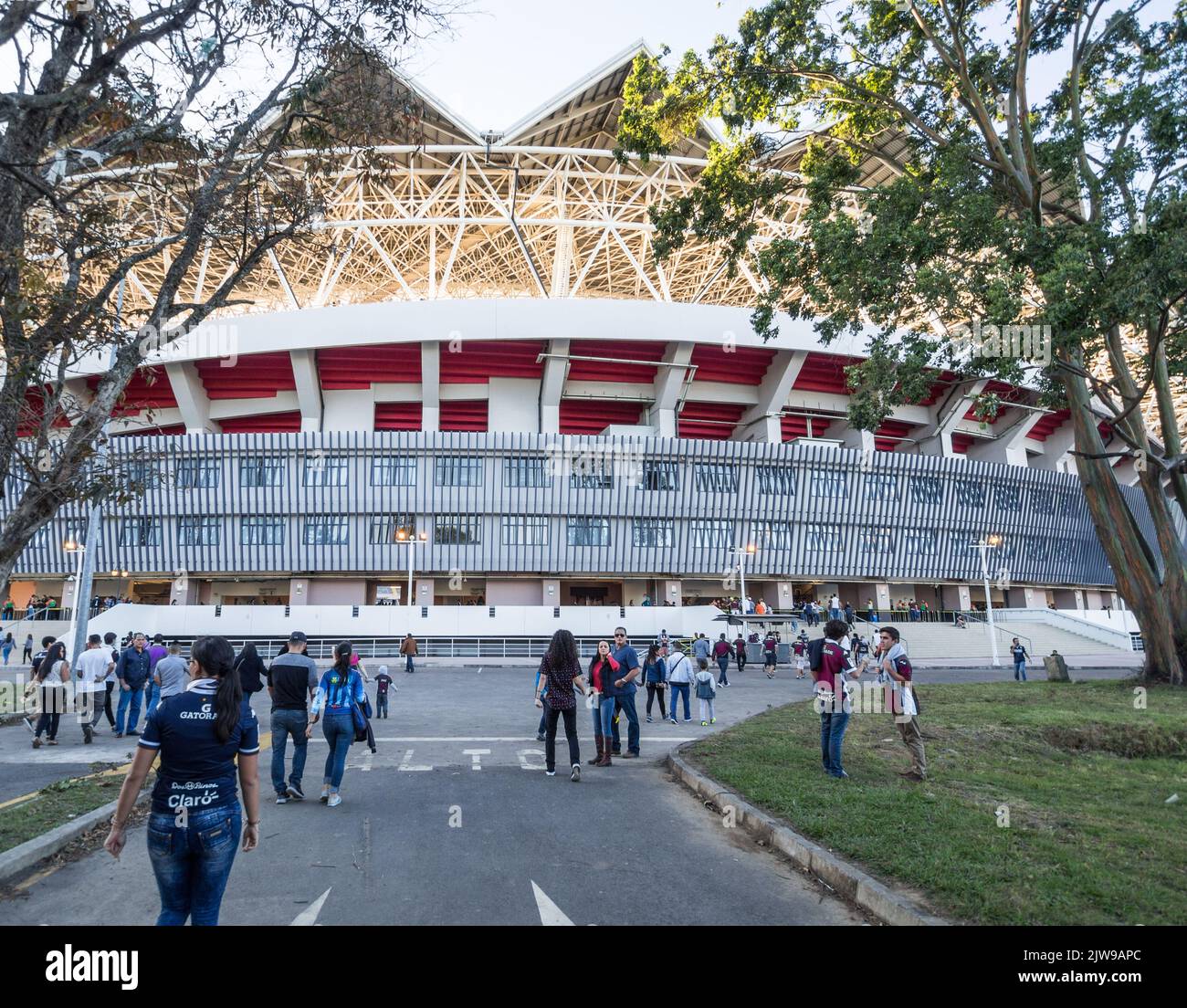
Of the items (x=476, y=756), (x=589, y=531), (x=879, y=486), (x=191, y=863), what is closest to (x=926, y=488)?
(x=879, y=486)

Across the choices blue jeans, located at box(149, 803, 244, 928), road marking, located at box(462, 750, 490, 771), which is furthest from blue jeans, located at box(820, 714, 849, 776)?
blue jeans, located at box(149, 803, 244, 928)

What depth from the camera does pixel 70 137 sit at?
6.39m

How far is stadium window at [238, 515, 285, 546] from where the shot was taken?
42469 mm

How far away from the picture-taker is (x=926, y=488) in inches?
1896

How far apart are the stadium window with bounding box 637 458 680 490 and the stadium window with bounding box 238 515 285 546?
73.0ft

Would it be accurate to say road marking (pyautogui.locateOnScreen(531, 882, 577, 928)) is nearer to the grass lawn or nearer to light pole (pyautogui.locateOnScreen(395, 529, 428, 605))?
the grass lawn

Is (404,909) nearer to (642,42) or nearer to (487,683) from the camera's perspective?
(487,683)

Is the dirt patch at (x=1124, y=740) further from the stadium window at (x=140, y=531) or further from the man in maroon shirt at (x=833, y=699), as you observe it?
the stadium window at (x=140, y=531)

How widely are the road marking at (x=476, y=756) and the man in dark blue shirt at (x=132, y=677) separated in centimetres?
653

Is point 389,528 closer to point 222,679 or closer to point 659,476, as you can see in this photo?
point 659,476

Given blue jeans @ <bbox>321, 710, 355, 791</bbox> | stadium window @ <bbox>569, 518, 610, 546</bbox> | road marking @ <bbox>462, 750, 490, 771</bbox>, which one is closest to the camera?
blue jeans @ <bbox>321, 710, 355, 791</bbox>

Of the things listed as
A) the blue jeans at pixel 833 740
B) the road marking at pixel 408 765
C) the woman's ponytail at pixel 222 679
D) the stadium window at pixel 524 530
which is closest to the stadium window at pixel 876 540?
the stadium window at pixel 524 530
